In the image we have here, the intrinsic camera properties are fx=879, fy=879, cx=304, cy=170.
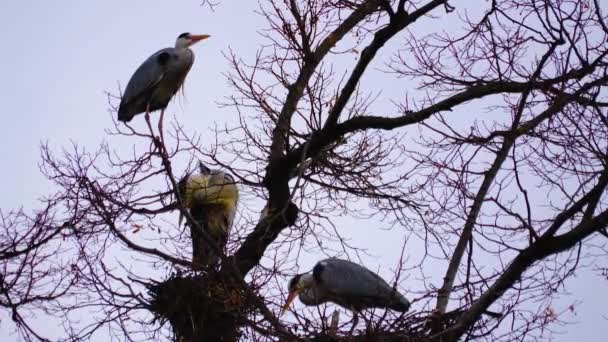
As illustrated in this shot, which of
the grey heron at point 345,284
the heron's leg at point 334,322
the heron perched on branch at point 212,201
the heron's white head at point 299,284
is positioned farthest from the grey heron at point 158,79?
the heron's leg at point 334,322

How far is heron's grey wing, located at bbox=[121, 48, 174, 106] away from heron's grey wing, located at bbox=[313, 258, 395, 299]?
2.60 meters

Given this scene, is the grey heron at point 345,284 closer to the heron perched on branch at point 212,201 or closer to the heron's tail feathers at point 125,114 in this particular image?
the heron perched on branch at point 212,201

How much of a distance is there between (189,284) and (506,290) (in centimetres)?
A: 240

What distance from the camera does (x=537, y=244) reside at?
433 cm

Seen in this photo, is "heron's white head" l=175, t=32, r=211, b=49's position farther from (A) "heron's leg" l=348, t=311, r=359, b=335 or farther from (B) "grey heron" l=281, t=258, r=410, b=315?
(A) "heron's leg" l=348, t=311, r=359, b=335

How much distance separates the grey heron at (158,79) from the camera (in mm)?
8398

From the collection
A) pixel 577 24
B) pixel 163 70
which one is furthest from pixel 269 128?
pixel 577 24

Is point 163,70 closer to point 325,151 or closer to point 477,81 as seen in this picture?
point 325,151

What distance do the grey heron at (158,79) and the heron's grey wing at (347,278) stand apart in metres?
2.48

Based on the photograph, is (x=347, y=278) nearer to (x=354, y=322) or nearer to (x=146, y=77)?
(x=354, y=322)

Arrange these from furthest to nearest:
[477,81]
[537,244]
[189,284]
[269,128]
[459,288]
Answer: [269,128]
[189,284]
[477,81]
[459,288]
[537,244]

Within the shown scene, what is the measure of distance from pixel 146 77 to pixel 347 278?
2.97m

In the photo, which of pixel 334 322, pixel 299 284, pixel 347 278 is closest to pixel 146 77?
pixel 299 284

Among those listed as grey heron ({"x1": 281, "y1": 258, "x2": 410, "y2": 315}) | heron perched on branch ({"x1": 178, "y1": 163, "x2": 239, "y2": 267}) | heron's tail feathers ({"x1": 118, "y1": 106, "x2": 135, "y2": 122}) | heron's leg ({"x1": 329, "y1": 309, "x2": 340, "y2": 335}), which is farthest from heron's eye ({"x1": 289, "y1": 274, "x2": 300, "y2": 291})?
heron's tail feathers ({"x1": 118, "y1": 106, "x2": 135, "y2": 122})
